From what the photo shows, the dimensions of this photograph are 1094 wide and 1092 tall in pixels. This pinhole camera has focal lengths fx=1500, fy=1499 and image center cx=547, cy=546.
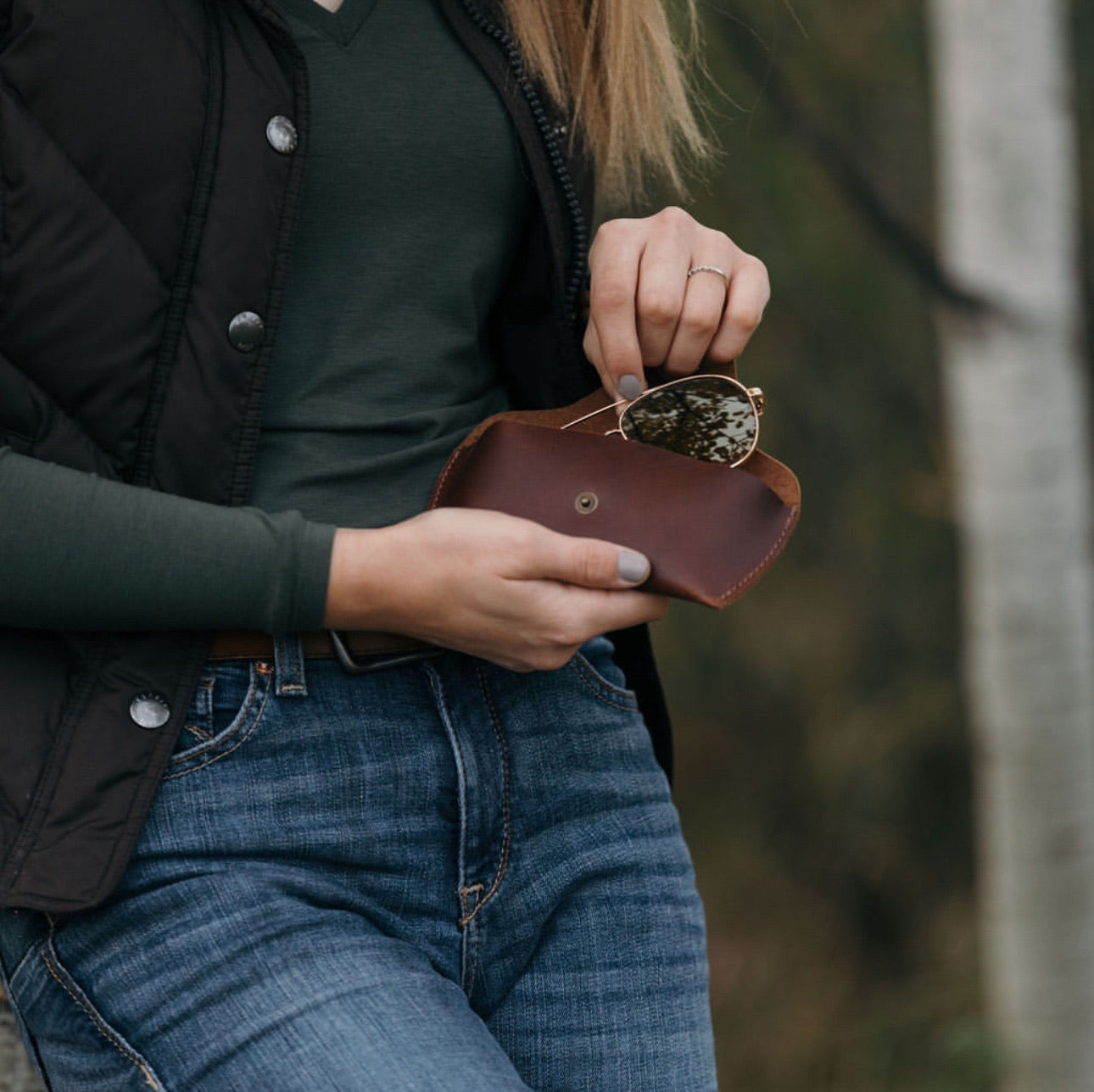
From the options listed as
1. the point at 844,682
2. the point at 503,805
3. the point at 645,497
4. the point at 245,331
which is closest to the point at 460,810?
the point at 503,805

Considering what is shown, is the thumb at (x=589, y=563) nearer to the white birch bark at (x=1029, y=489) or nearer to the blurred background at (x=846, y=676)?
the white birch bark at (x=1029, y=489)

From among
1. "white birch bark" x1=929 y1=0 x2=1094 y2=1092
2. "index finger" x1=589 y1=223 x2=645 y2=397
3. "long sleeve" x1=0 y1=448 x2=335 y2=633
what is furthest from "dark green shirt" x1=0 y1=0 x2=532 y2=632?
"white birch bark" x1=929 y1=0 x2=1094 y2=1092

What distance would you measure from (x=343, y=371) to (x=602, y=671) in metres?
0.34

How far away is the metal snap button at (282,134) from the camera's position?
1.12m

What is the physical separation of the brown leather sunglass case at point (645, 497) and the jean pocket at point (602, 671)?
160 millimetres

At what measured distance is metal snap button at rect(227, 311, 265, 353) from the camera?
43.2 inches

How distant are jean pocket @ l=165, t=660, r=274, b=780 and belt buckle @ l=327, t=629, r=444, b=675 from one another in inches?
2.0

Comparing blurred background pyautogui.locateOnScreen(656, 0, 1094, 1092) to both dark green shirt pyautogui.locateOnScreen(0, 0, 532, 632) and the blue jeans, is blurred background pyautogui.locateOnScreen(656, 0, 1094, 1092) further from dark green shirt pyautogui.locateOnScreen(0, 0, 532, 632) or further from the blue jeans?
the blue jeans

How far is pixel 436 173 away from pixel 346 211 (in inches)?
3.4

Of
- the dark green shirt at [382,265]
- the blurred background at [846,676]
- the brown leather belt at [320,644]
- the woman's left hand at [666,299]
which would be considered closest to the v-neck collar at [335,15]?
the dark green shirt at [382,265]

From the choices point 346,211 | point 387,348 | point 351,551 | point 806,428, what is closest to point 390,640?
point 351,551

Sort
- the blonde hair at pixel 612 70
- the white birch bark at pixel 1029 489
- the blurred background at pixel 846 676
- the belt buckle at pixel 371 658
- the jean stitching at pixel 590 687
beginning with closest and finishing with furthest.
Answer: the belt buckle at pixel 371 658 < the jean stitching at pixel 590 687 < the blonde hair at pixel 612 70 < the white birch bark at pixel 1029 489 < the blurred background at pixel 846 676

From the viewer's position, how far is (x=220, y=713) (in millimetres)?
1083

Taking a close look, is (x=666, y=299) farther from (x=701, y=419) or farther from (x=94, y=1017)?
(x=94, y=1017)
